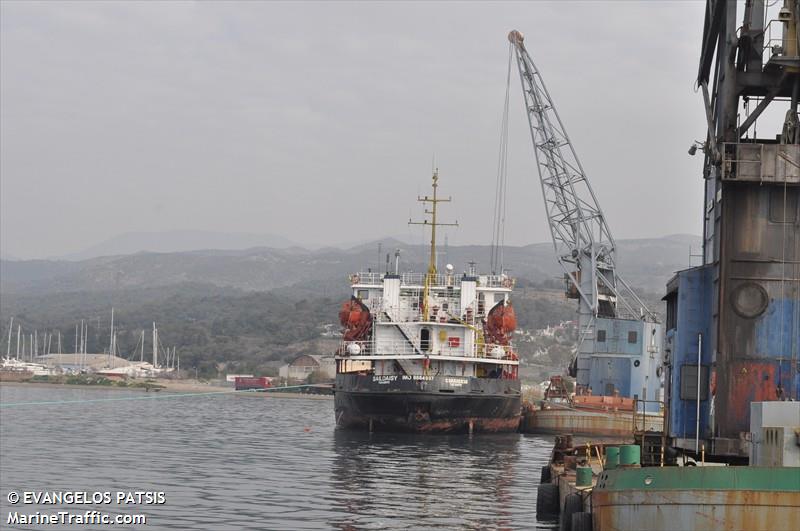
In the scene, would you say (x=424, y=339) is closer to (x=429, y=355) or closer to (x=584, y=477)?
(x=429, y=355)

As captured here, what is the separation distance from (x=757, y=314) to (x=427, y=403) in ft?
121

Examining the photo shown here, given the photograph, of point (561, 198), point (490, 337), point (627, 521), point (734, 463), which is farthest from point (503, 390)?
point (627, 521)

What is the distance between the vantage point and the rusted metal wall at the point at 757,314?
28.8 meters

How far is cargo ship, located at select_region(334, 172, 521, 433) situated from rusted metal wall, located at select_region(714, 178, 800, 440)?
36.4m

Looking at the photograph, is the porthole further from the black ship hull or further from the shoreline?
the shoreline

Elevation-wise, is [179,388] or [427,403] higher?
[427,403]

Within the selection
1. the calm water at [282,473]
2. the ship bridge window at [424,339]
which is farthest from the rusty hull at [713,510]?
the ship bridge window at [424,339]

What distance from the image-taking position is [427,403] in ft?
212

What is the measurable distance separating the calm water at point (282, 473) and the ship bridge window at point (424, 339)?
228 inches

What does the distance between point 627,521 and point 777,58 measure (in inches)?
461

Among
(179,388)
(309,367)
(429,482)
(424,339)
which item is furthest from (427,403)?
(309,367)

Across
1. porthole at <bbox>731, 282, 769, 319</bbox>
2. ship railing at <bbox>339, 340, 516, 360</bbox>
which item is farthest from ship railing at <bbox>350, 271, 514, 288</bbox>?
porthole at <bbox>731, 282, 769, 319</bbox>

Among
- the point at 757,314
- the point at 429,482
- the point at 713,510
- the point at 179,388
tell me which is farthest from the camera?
the point at 179,388

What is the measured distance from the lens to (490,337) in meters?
71.2
